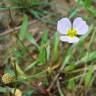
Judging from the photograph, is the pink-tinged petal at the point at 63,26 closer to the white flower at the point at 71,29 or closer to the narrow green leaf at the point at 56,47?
the white flower at the point at 71,29

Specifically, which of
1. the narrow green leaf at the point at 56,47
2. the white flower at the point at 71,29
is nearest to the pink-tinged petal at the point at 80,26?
the white flower at the point at 71,29

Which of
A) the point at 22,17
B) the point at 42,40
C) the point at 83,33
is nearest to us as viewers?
the point at 83,33

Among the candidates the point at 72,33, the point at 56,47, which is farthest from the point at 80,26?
the point at 56,47

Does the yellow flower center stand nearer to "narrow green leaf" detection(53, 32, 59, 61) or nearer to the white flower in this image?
the white flower

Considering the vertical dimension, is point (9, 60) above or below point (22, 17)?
below

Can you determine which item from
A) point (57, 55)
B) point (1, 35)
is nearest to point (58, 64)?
point (57, 55)

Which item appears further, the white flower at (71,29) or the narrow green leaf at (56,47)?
the narrow green leaf at (56,47)

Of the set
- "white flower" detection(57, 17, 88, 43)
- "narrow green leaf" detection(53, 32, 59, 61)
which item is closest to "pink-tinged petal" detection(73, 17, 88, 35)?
"white flower" detection(57, 17, 88, 43)

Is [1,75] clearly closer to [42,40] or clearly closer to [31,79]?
[31,79]
